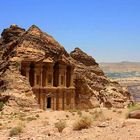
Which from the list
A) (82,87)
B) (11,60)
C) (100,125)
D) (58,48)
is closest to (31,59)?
(11,60)

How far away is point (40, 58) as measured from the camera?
180 ft

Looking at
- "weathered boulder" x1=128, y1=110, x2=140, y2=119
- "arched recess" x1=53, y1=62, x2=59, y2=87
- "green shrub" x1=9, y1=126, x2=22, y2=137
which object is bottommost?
"green shrub" x1=9, y1=126, x2=22, y2=137

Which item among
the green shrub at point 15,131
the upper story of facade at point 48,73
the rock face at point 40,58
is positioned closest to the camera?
the green shrub at point 15,131

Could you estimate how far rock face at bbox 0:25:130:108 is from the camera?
5006cm

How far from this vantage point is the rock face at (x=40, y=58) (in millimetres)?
50062

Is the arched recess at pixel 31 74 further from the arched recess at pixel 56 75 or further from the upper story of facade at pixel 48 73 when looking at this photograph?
the arched recess at pixel 56 75

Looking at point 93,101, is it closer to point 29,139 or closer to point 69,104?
point 69,104

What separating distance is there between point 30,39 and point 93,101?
13600 mm

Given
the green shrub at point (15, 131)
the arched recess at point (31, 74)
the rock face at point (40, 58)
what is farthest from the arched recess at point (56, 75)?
the green shrub at point (15, 131)

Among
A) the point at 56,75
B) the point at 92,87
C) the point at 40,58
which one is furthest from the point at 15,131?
the point at 92,87

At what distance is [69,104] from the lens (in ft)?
192

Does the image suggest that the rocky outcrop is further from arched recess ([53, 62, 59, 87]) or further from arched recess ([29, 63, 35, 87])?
arched recess ([29, 63, 35, 87])

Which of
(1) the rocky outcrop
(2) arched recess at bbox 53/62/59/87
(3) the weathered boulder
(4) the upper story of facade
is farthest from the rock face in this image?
(3) the weathered boulder

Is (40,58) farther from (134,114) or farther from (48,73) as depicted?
(134,114)
